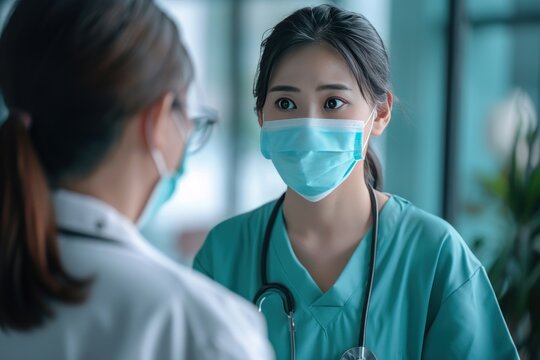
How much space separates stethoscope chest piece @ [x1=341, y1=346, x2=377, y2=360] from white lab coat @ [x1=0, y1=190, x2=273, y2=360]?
495 mm

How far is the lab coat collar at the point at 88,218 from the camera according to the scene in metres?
0.78

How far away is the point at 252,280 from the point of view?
1.38 meters

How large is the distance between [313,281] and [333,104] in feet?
1.20

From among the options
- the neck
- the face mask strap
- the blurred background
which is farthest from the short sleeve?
the face mask strap

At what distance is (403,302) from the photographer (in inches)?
50.4

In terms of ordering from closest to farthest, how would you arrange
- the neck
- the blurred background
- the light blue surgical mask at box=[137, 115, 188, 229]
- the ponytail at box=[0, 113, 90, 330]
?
the ponytail at box=[0, 113, 90, 330] < the light blue surgical mask at box=[137, 115, 188, 229] < the neck < the blurred background

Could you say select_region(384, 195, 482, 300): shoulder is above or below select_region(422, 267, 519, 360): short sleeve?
above

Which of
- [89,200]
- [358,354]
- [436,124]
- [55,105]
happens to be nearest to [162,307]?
[89,200]

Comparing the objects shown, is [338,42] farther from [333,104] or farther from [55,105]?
[55,105]

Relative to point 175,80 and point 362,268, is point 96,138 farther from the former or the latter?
point 362,268

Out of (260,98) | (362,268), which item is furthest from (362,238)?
(260,98)

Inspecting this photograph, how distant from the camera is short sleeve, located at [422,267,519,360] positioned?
123 cm

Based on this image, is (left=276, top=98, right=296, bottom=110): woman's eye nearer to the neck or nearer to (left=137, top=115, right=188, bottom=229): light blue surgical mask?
the neck

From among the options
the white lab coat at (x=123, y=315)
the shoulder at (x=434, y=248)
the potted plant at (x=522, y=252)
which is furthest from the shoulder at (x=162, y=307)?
the potted plant at (x=522, y=252)
